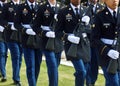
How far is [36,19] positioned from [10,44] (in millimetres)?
1717

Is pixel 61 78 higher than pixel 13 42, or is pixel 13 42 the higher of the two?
pixel 13 42

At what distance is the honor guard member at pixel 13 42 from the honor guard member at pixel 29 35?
809mm

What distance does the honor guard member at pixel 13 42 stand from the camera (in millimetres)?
11078

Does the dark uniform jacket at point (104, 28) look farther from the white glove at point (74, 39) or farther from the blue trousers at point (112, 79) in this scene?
the white glove at point (74, 39)

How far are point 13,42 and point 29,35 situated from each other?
47.3 inches

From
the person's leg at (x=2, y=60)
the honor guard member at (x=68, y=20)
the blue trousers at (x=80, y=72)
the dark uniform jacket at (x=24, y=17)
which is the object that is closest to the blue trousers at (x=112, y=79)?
the blue trousers at (x=80, y=72)

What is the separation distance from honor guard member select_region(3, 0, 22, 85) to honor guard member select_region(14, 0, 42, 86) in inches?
31.9

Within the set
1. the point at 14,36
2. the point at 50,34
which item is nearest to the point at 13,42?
the point at 14,36

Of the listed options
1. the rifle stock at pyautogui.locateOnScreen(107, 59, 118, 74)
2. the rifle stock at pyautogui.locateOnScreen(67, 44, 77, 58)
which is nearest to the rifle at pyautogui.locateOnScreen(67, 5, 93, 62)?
the rifle stock at pyautogui.locateOnScreen(67, 44, 77, 58)

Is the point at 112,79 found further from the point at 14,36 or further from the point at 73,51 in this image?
the point at 14,36

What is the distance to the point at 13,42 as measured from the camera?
36.2ft

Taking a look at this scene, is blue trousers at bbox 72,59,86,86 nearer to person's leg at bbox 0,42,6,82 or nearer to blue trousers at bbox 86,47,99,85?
blue trousers at bbox 86,47,99,85

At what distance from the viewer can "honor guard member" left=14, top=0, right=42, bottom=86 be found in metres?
9.87

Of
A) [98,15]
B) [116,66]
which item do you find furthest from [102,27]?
[116,66]
